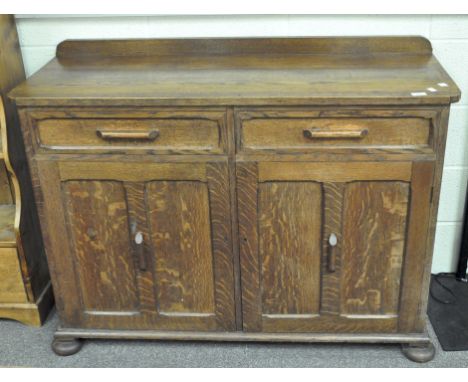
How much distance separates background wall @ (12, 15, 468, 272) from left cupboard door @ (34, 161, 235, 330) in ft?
1.84

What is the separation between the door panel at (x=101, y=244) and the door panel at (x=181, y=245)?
91 mm

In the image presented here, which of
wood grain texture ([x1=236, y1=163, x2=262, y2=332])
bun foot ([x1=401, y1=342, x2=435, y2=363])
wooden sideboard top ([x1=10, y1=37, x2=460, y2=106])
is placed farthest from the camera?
bun foot ([x1=401, y1=342, x2=435, y2=363])

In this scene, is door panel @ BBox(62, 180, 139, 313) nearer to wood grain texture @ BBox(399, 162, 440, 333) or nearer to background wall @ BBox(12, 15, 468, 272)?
background wall @ BBox(12, 15, 468, 272)

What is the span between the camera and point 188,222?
1.87 m

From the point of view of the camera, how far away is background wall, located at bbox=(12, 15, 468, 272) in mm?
2074

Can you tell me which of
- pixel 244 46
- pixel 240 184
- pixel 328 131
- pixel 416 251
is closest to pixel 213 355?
pixel 240 184

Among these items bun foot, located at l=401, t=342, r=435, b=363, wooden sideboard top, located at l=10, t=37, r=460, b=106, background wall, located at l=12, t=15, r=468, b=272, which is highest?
background wall, located at l=12, t=15, r=468, b=272

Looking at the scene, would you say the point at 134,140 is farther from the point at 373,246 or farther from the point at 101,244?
the point at 373,246

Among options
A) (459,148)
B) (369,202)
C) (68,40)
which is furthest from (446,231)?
(68,40)

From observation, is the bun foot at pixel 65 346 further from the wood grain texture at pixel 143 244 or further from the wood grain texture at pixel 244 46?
the wood grain texture at pixel 244 46

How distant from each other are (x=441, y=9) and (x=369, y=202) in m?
0.74

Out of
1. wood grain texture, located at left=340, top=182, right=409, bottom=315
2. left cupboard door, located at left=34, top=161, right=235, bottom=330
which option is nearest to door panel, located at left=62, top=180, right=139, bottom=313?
left cupboard door, located at left=34, top=161, right=235, bottom=330

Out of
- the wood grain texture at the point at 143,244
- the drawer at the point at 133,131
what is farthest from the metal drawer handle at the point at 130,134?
the wood grain texture at the point at 143,244

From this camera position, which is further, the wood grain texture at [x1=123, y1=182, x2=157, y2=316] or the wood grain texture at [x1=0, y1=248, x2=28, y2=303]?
the wood grain texture at [x1=0, y1=248, x2=28, y2=303]
